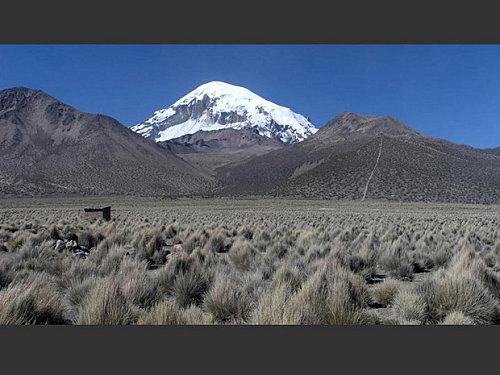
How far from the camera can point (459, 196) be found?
85562 mm

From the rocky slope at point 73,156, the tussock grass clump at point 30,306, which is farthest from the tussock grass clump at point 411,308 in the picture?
the rocky slope at point 73,156

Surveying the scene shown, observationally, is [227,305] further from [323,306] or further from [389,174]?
[389,174]

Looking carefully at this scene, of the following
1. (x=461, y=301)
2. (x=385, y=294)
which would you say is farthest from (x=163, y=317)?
(x=461, y=301)

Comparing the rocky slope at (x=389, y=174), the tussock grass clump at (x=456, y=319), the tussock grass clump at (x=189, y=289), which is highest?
the rocky slope at (x=389, y=174)

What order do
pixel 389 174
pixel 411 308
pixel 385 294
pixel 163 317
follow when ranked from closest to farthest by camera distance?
pixel 163 317 < pixel 411 308 < pixel 385 294 < pixel 389 174

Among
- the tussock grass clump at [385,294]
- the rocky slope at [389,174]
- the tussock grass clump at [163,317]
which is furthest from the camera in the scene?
the rocky slope at [389,174]

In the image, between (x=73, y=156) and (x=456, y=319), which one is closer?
(x=456, y=319)

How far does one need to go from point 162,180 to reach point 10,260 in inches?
5476

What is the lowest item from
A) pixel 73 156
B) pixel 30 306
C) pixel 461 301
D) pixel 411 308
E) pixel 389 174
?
pixel 30 306

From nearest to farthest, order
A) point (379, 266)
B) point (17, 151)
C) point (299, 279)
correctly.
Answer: point (299, 279) → point (379, 266) → point (17, 151)

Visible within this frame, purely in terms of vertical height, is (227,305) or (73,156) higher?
(73,156)

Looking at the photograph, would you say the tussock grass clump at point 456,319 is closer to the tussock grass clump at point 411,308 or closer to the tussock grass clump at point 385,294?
the tussock grass clump at point 411,308

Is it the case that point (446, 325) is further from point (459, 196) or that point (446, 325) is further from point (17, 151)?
point (17, 151)

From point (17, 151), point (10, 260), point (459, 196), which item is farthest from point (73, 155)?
point (10, 260)
